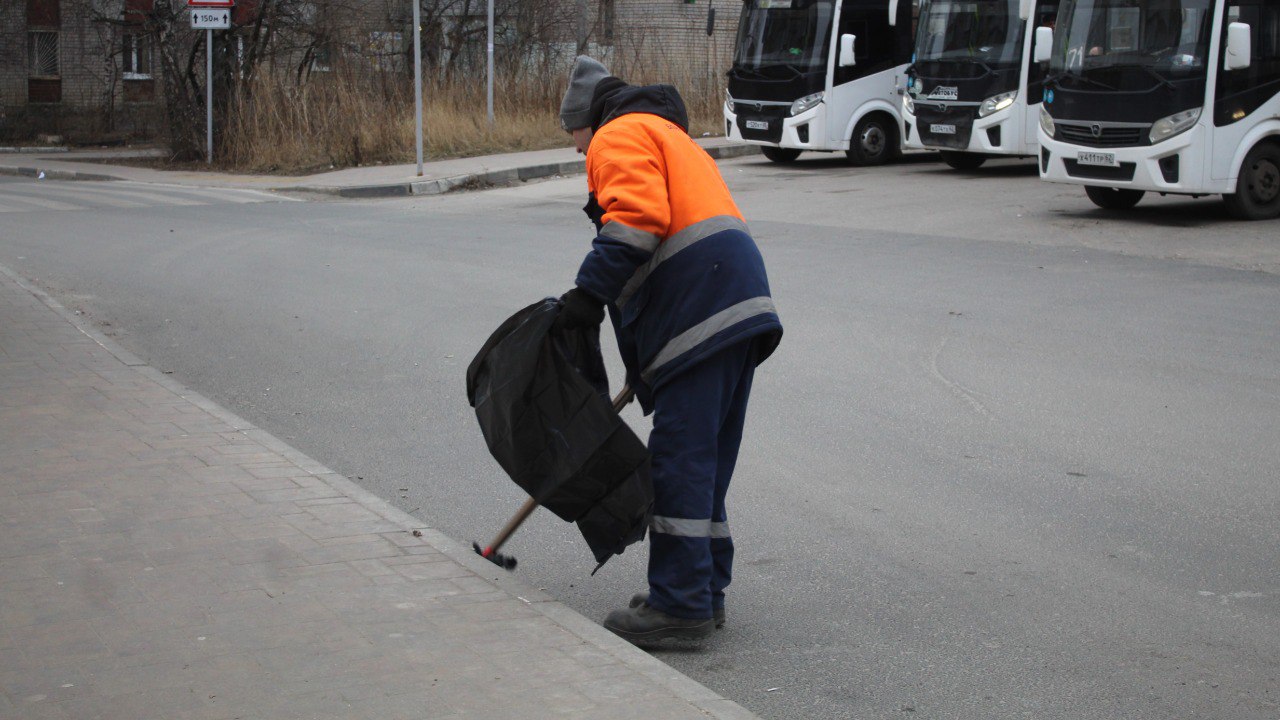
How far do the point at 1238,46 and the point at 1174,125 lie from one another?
976mm

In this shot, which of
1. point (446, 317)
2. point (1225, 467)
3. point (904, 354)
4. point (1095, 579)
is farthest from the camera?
point (446, 317)

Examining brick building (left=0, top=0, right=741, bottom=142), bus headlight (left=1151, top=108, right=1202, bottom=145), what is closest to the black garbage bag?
bus headlight (left=1151, top=108, right=1202, bottom=145)

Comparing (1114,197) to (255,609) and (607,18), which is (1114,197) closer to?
(255,609)

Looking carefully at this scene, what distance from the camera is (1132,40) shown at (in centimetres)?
1513

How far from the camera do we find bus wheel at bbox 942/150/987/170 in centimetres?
2245

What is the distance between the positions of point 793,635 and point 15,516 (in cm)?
288

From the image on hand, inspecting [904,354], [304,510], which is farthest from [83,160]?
[304,510]

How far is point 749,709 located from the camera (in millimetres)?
3855

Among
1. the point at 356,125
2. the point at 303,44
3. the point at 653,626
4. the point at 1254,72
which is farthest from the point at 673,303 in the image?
the point at 303,44

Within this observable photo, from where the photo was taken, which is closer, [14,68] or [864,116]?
[864,116]

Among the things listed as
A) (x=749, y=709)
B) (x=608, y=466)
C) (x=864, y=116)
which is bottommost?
(x=749, y=709)

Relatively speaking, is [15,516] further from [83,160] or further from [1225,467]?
[83,160]

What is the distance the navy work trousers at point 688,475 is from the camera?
4.20m

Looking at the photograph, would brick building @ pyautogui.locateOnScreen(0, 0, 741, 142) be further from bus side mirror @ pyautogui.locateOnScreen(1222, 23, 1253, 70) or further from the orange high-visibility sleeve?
the orange high-visibility sleeve
